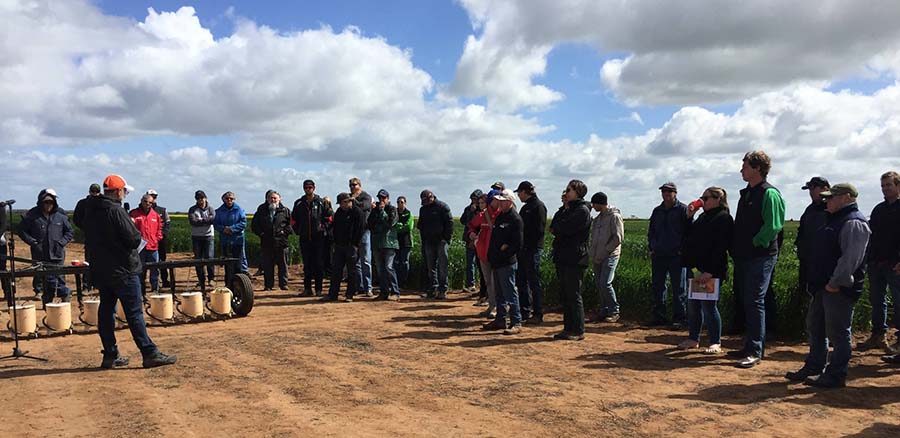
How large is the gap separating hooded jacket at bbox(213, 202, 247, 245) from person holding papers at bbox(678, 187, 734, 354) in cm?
905

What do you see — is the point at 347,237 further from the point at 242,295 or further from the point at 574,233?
the point at 574,233

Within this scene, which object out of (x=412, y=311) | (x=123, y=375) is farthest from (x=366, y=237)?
(x=123, y=375)

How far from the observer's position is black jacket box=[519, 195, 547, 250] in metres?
9.09

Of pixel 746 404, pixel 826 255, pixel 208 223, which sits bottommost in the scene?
pixel 746 404

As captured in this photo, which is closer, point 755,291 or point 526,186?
point 755,291

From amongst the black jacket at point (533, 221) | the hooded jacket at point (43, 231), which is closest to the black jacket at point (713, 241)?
the black jacket at point (533, 221)

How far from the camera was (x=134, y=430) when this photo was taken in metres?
4.68

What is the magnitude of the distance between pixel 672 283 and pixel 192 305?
681 centimetres

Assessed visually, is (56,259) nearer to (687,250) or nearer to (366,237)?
(366,237)

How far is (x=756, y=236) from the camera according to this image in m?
6.32

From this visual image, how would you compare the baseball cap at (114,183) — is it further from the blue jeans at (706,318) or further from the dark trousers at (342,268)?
the blue jeans at (706,318)

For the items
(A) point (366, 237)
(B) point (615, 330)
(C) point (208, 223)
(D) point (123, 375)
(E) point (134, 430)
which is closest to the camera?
(E) point (134, 430)

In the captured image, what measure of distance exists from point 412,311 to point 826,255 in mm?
6309

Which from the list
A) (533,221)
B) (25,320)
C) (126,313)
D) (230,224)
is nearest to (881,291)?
(533,221)
